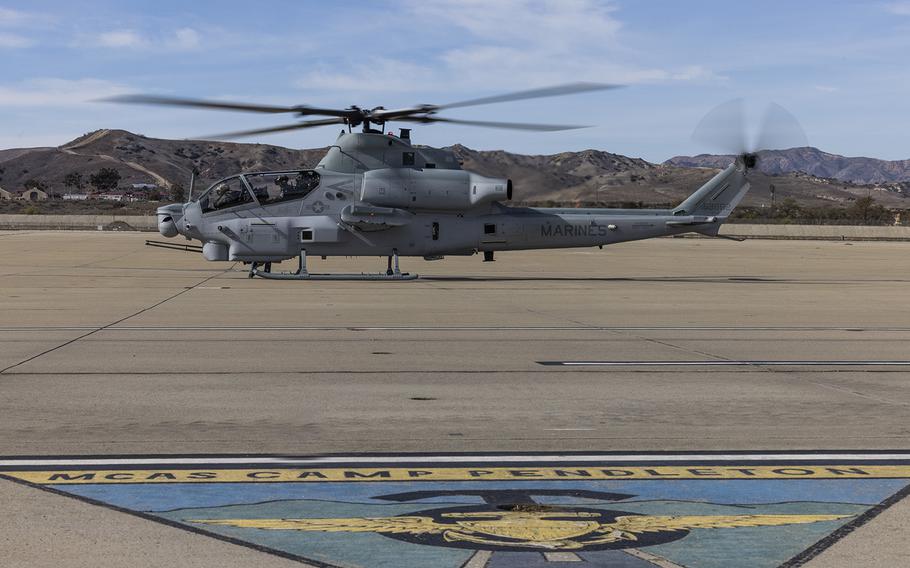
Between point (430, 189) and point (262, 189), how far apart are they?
4564 millimetres

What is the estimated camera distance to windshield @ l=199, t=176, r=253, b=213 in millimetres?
29406

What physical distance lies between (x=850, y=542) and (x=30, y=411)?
268 inches

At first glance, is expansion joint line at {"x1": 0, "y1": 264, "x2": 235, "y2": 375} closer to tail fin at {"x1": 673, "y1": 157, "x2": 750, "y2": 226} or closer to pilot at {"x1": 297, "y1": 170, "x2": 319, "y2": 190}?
pilot at {"x1": 297, "y1": 170, "x2": 319, "y2": 190}

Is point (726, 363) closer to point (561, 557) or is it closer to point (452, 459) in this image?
point (452, 459)

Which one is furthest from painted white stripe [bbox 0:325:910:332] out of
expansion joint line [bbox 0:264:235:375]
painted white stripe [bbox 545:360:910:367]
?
painted white stripe [bbox 545:360:910:367]

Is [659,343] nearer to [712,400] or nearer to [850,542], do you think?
[712,400]

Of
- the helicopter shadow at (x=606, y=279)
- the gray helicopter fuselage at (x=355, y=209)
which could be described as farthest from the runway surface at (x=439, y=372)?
the helicopter shadow at (x=606, y=279)

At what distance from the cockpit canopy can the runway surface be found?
14.0 feet

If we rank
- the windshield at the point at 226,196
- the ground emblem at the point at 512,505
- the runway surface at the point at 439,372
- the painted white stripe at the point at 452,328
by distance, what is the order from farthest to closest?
1. the windshield at the point at 226,196
2. the painted white stripe at the point at 452,328
3. the runway surface at the point at 439,372
4. the ground emblem at the point at 512,505

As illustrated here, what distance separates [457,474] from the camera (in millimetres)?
7355

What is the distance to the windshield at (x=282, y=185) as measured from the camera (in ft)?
96.4

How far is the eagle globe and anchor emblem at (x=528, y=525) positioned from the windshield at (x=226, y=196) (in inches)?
939

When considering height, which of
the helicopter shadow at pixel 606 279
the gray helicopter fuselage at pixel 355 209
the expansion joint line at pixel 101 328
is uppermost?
the gray helicopter fuselage at pixel 355 209

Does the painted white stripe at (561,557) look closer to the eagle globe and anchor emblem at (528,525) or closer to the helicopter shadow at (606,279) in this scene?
the eagle globe and anchor emblem at (528,525)
